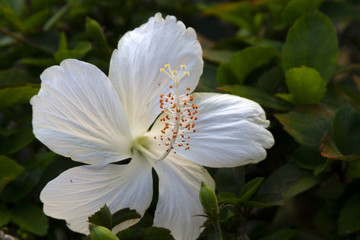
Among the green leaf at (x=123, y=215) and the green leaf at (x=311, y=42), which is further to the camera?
the green leaf at (x=311, y=42)

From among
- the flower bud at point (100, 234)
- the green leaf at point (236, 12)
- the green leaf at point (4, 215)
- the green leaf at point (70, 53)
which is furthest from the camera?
the green leaf at point (236, 12)

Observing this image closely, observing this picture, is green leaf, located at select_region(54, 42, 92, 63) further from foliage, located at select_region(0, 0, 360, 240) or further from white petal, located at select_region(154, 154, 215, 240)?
white petal, located at select_region(154, 154, 215, 240)

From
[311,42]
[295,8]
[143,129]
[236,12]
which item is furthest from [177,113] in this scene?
[236,12]

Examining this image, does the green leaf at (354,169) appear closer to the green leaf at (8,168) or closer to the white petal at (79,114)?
the white petal at (79,114)

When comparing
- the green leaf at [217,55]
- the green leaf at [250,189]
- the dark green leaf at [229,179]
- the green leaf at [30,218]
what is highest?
the green leaf at [217,55]

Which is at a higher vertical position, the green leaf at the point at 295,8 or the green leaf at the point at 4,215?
the green leaf at the point at 295,8

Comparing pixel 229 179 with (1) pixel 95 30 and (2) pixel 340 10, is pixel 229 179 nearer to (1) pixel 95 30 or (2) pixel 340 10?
(1) pixel 95 30

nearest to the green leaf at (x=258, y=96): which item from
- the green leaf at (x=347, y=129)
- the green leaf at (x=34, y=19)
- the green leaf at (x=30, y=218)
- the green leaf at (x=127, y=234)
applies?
the green leaf at (x=347, y=129)

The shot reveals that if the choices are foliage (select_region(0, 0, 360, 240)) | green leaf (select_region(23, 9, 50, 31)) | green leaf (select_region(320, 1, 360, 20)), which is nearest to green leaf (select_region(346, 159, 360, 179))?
foliage (select_region(0, 0, 360, 240))
